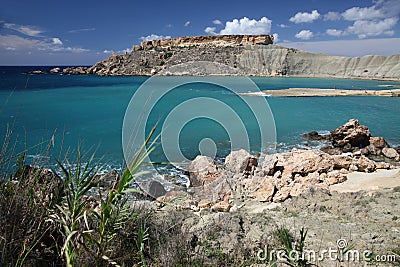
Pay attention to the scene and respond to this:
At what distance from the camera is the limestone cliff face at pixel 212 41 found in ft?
384

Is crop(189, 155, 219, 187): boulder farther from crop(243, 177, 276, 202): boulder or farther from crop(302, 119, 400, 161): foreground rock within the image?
crop(302, 119, 400, 161): foreground rock

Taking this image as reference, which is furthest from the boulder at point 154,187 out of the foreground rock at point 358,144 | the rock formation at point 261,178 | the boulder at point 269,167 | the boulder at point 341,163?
the foreground rock at point 358,144

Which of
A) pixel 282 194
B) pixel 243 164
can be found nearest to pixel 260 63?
pixel 243 164

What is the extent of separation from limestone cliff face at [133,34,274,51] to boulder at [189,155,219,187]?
4417 inches

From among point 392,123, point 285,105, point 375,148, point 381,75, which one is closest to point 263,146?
point 375,148

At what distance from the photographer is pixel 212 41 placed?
123 meters

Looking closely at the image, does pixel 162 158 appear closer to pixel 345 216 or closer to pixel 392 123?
pixel 345 216

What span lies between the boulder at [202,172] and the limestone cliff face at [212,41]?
4417 inches

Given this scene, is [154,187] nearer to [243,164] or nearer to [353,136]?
[243,164]

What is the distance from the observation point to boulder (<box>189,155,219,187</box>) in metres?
9.91

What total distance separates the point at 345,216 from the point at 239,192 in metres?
3.50

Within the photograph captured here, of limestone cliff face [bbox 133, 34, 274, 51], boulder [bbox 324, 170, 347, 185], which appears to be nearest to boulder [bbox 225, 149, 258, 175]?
boulder [bbox 324, 170, 347, 185]

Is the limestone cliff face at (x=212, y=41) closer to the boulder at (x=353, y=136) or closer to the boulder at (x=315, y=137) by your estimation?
the boulder at (x=315, y=137)

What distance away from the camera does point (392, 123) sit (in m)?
23.5
